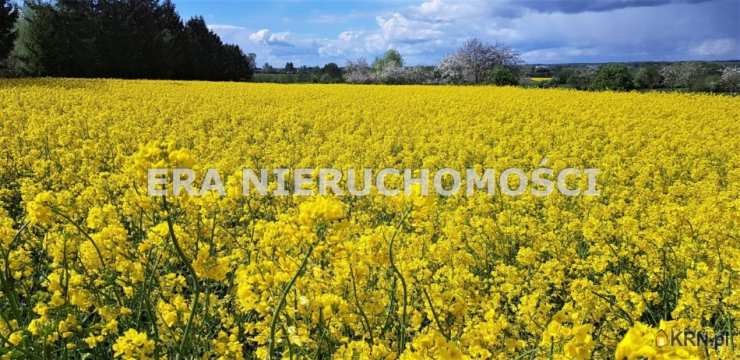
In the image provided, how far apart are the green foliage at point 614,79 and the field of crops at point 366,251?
16.4 metres

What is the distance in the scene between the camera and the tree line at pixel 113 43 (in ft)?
124

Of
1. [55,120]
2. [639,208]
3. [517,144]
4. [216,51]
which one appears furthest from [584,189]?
[216,51]

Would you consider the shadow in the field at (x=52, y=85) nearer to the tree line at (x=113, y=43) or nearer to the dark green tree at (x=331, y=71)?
the tree line at (x=113, y=43)

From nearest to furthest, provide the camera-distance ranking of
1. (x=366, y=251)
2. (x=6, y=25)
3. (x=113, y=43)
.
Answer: (x=366, y=251) → (x=6, y=25) → (x=113, y=43)

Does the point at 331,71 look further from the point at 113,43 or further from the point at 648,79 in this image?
the point at 648,79

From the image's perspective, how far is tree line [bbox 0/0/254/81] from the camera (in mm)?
37906

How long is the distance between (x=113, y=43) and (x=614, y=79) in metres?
34.0

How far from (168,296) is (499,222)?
3240mm

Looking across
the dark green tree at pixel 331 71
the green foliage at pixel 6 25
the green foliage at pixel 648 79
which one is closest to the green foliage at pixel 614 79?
the green foliage at pixel 648 79

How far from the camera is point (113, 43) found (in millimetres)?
40812

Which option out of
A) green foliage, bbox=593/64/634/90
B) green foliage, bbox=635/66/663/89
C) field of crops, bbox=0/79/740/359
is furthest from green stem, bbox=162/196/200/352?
green foliage, bbox=635/66/663/89

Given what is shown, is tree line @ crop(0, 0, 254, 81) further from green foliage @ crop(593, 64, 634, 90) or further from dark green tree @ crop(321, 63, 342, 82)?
green foliage @ crop(593, 64, 634, 90)

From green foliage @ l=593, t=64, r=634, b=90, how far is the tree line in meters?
29.4

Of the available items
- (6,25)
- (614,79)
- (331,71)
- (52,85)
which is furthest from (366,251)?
(331,71)
